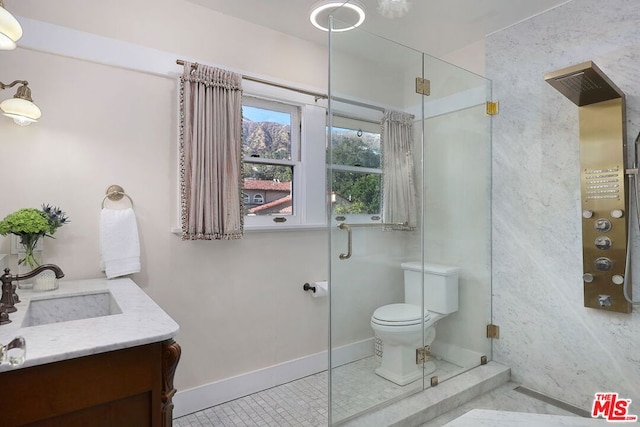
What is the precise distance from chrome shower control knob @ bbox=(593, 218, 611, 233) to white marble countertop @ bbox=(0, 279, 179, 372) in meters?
2.28

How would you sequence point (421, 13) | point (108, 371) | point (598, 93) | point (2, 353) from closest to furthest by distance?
point (2, 353), point (108, 371), point (598, 93), point (421, 13)

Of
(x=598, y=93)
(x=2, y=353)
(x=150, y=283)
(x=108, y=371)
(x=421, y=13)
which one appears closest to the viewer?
(x=2, y=353)

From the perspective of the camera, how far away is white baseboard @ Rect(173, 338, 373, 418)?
6.93 feet

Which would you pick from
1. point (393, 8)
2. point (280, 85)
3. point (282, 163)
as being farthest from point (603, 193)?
point (280, 85)

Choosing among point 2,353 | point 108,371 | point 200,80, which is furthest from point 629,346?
point 200,80

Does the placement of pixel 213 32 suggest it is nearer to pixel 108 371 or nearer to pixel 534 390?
pixel 108 371

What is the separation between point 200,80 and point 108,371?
1719mm

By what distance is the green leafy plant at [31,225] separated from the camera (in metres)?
1.51

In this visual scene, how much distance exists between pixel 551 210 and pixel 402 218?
0.98 meters

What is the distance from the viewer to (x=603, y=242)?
6.63ft

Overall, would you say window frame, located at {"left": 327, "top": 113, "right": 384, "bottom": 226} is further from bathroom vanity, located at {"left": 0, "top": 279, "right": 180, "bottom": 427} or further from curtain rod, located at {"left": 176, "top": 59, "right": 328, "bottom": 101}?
bathroom vanity, located at {"left": 0, "top": 279, "right": 180, "bottom": 427}

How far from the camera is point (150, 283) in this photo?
2.11 meters

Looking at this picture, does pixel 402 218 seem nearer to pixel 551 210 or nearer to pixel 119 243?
pixel 551 210

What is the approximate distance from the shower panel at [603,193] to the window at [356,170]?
3.36 ft
